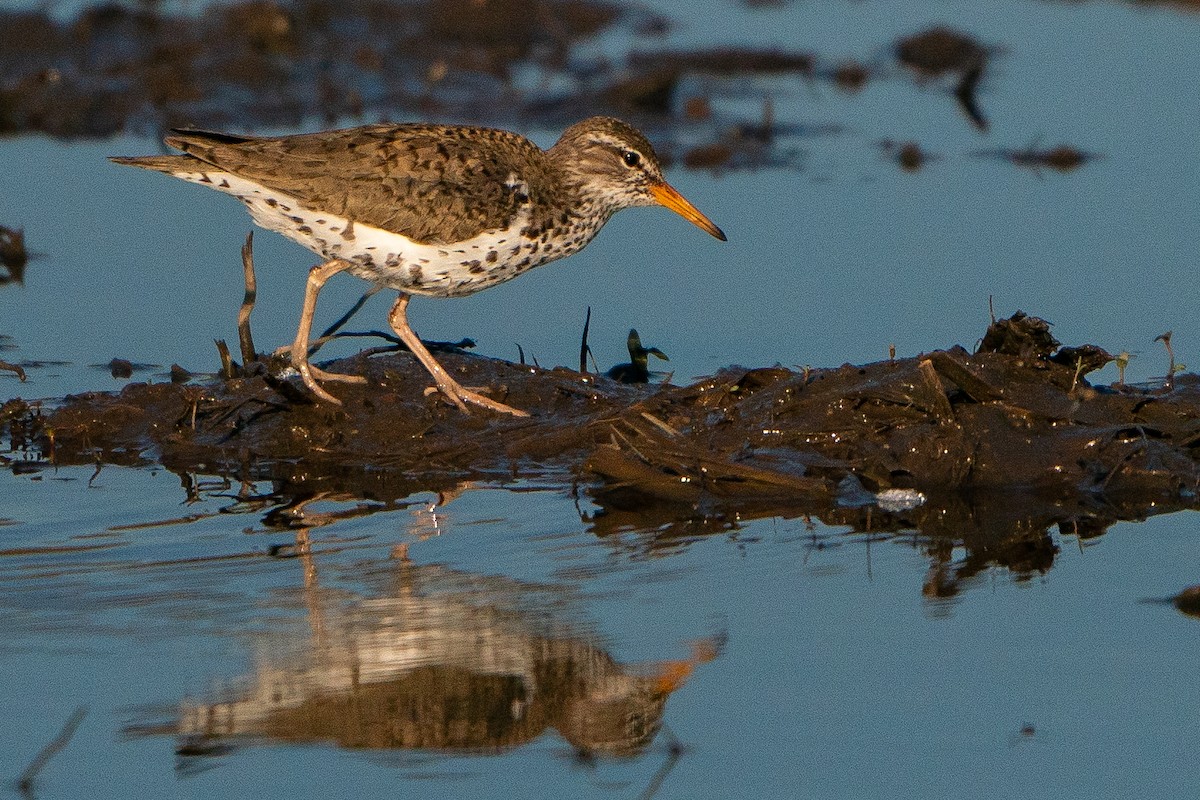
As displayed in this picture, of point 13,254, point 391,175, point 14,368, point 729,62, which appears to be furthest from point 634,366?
point 729,62

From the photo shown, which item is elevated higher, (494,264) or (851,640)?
(494,264)

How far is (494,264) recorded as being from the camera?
10617 millimetres

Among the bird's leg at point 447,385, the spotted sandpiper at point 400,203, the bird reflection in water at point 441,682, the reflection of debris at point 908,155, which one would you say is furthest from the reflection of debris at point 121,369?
the reflection of debris at point 908,155

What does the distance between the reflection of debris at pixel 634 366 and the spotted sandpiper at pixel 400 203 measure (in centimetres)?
76

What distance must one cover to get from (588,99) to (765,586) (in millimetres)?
10733

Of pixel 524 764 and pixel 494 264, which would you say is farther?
pixel 494 264

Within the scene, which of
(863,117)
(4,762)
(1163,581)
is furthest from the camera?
(863,117)

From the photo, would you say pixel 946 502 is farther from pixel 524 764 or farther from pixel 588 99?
pixel 588 99

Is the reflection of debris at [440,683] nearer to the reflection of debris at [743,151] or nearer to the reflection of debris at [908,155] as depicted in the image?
the reflection of debris at [743,151]

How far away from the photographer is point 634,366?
1141 centimetres

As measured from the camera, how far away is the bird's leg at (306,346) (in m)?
10.6

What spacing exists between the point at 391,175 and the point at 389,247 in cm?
44

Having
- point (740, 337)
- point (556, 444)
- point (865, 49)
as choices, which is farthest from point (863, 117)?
point (556, 444)

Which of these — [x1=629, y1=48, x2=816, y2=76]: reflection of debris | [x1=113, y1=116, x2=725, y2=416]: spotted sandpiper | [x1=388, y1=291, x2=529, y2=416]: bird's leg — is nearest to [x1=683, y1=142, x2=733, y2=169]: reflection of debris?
[x1=629, y1=48, x2=816, y2=76]: reflection of debris
